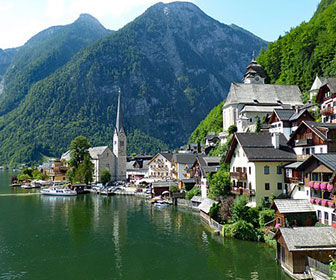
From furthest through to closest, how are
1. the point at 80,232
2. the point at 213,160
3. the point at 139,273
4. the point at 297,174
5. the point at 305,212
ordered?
the point at 213,160 < the point at 80,232 < the point at 297,174 < the point at 305,212 < the point at 139,273

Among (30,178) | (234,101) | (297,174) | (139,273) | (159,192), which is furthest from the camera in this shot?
(30,178)

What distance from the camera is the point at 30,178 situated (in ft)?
433

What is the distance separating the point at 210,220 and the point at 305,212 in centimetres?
1619

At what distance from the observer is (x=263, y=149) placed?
43.6 meters

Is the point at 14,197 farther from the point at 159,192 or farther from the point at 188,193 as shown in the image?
the point at 188,193

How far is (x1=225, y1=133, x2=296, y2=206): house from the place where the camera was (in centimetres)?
4166

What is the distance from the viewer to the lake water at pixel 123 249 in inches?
1198

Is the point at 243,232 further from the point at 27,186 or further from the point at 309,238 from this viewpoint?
the point at 27,186

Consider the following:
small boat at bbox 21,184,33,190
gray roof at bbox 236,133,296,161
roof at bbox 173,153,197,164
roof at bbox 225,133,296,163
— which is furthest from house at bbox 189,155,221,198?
small boat at bbox 21,184,33,190

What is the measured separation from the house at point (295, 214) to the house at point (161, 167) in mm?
69435

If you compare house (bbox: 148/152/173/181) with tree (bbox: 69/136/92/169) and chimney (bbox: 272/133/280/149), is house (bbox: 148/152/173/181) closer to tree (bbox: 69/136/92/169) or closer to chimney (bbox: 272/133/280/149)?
tree (bbox: 69/136/92/169)

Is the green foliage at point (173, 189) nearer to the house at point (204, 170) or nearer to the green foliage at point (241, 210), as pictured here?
the house at point (204, 170)

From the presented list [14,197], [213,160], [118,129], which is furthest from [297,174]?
[118,129]

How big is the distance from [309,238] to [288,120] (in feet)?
87.0
